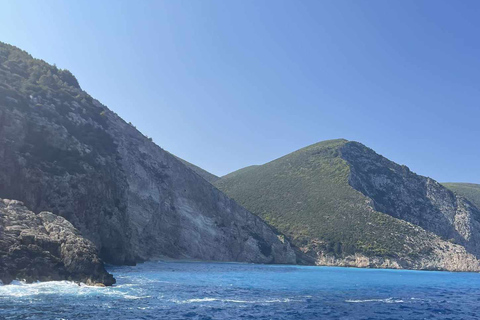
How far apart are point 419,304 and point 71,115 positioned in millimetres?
73537

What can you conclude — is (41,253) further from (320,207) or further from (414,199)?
(414,199)

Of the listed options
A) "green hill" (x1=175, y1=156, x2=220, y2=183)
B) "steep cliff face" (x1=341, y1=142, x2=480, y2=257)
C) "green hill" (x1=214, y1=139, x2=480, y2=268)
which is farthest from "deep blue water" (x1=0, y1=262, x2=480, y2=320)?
"green hill" (x1=175, y1=156, x2=220, y2=183)

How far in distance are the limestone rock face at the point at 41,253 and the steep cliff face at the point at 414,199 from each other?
113219 millimetres

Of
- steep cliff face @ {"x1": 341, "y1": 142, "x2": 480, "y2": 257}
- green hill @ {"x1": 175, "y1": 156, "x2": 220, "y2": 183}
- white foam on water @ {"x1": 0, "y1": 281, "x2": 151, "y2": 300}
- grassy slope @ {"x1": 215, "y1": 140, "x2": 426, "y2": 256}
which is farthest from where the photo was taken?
green hill @ {"x1": 175, "y1": 156, "x2": 220, "y2": 183}

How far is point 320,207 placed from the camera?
122m

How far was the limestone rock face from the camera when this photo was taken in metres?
31.9

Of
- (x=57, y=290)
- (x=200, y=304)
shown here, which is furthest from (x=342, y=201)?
(x=57, y=290)

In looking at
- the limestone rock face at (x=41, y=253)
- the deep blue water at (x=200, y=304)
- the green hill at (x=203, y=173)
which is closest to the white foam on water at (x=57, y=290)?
the deep blue water at (x=200, y=304)

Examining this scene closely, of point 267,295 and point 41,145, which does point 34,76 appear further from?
point 267,295

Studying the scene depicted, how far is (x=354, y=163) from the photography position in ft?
520

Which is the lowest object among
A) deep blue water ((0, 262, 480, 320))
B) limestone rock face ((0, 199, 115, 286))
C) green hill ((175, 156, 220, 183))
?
deep blue water ((0, 262, 480, 320))

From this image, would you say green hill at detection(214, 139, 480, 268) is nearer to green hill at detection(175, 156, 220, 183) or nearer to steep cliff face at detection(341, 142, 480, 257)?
steep cliff face at detection(341, 142, 480, 257)

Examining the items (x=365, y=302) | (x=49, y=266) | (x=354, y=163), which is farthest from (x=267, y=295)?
(x=354, y=163)

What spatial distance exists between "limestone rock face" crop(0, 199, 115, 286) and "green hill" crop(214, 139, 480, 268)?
8488 centimetres
